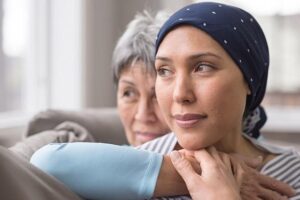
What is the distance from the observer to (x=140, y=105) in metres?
1.51

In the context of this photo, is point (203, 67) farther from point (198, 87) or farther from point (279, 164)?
point (279, 164)

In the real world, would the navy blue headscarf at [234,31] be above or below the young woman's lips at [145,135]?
above

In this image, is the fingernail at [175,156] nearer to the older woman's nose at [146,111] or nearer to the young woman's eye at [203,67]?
the young woman's eye at [203,67]

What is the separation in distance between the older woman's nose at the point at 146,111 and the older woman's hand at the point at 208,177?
51cm

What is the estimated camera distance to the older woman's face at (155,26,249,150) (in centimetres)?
96

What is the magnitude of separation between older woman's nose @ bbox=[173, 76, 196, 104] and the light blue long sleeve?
13cm

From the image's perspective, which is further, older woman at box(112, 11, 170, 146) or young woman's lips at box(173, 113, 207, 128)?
older woman at box(112, 11, 170, 146)

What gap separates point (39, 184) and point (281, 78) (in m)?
2.34

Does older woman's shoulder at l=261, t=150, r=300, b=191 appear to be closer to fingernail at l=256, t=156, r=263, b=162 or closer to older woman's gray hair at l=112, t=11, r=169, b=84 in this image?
fingernail at l=256, t=156, r=263, b=162

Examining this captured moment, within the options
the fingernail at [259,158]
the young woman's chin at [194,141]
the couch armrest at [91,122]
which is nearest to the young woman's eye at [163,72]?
the young woman's chin at [194,141]

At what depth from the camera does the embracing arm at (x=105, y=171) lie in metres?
0.90

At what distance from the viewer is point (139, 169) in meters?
0.92

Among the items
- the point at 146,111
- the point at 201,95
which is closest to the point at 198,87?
the point at 201,95

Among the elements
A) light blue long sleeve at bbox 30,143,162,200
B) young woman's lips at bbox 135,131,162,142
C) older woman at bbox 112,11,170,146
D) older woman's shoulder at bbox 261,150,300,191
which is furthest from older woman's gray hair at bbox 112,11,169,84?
light blue long sleeve at bbox 30,143,162,200
